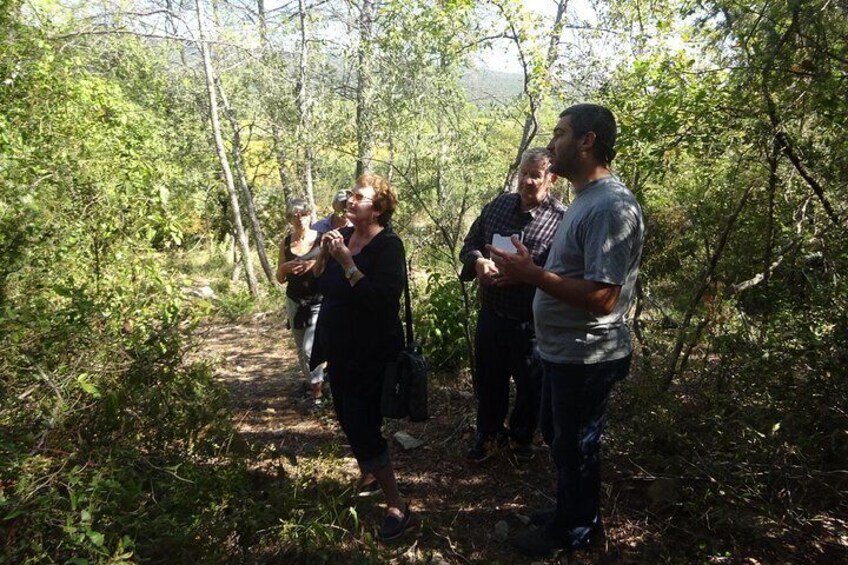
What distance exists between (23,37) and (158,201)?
2213 mm

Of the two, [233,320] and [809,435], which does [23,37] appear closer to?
[233,320]

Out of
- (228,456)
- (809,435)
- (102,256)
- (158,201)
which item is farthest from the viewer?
(158,201)

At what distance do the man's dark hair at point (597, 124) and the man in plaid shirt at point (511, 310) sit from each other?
0.85m

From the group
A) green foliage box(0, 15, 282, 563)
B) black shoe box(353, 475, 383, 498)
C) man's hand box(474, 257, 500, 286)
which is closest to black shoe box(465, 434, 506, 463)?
black shoe box(353, 475, 383, 498)

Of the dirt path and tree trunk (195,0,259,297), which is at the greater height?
tree trunk (195,0,259,297)

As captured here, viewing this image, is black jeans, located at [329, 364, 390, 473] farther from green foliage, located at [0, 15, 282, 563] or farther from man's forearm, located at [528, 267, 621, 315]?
man's forearm, located at [528, 267, 621, 315]

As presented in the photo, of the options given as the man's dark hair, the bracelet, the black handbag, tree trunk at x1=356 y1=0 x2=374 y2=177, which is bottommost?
the black handbag

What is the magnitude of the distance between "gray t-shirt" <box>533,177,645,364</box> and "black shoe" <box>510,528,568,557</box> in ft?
3.18

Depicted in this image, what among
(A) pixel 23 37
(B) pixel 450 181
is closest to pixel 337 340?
(A) pixel 23 37

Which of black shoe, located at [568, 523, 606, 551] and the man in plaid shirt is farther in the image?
the man in plaid shirt

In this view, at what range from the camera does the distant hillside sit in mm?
8867

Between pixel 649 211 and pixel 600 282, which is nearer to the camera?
pixel 600 282

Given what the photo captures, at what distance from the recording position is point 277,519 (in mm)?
2768

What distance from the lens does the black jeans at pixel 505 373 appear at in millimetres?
3225
